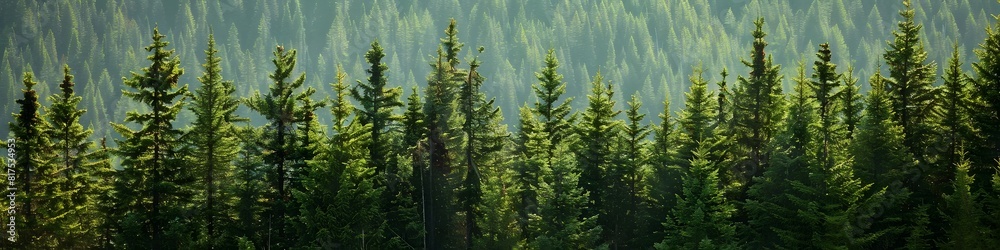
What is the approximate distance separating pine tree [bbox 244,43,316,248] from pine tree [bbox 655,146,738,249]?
1754 cm

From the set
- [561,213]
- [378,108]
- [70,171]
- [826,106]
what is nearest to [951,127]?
[826,106]

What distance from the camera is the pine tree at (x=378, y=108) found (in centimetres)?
5150

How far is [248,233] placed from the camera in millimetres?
50531

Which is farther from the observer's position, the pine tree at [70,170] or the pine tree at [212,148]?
the pine tree at [70,170]

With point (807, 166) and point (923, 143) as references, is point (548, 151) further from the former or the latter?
point (923, 143)

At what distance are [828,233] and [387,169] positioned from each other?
20928 millimetres

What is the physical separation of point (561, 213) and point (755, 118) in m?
10.3

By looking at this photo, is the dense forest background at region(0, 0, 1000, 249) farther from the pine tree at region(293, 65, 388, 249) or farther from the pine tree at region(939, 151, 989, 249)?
the pine tree at region(939, 151, 989, 249)

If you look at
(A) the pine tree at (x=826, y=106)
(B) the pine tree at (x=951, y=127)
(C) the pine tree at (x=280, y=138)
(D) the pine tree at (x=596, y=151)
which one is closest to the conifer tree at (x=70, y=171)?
(C) the pine tree at (x=280, y=138)

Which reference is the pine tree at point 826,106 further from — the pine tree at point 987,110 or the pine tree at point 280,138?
the pine tree at point 280,138

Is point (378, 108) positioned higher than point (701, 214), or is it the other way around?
point (378, 108)

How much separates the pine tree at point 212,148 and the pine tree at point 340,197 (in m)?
3.98

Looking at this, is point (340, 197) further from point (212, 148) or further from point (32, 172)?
point (32, 172)

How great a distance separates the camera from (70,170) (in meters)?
53.0
